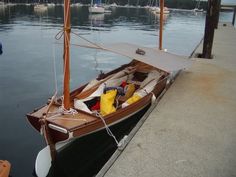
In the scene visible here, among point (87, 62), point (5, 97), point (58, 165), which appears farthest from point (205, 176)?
point (87, 62)

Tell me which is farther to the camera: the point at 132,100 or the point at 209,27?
the point at 209,27

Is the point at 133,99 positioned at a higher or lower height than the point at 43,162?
higher

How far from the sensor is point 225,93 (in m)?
11.3

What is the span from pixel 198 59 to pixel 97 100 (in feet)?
27.4

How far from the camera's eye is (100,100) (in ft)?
33.4

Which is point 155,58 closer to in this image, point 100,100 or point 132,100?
point 132,100

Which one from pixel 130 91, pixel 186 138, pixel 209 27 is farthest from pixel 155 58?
pixel 209 27

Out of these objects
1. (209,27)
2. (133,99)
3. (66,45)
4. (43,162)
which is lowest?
(43,162)

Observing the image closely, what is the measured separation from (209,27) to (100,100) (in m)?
9.47

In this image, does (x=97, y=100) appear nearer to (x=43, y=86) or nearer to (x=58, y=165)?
(x=58, y=165)

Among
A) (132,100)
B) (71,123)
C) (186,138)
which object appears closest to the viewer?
(186,138)

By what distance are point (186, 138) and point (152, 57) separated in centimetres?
474

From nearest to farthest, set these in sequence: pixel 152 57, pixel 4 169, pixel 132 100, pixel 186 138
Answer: pixel 4 169
pixel 186 138
pixel 132 100
pixel 152 57

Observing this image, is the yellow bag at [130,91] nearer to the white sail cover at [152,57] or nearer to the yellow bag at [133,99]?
the yellow bag at [133,99]
